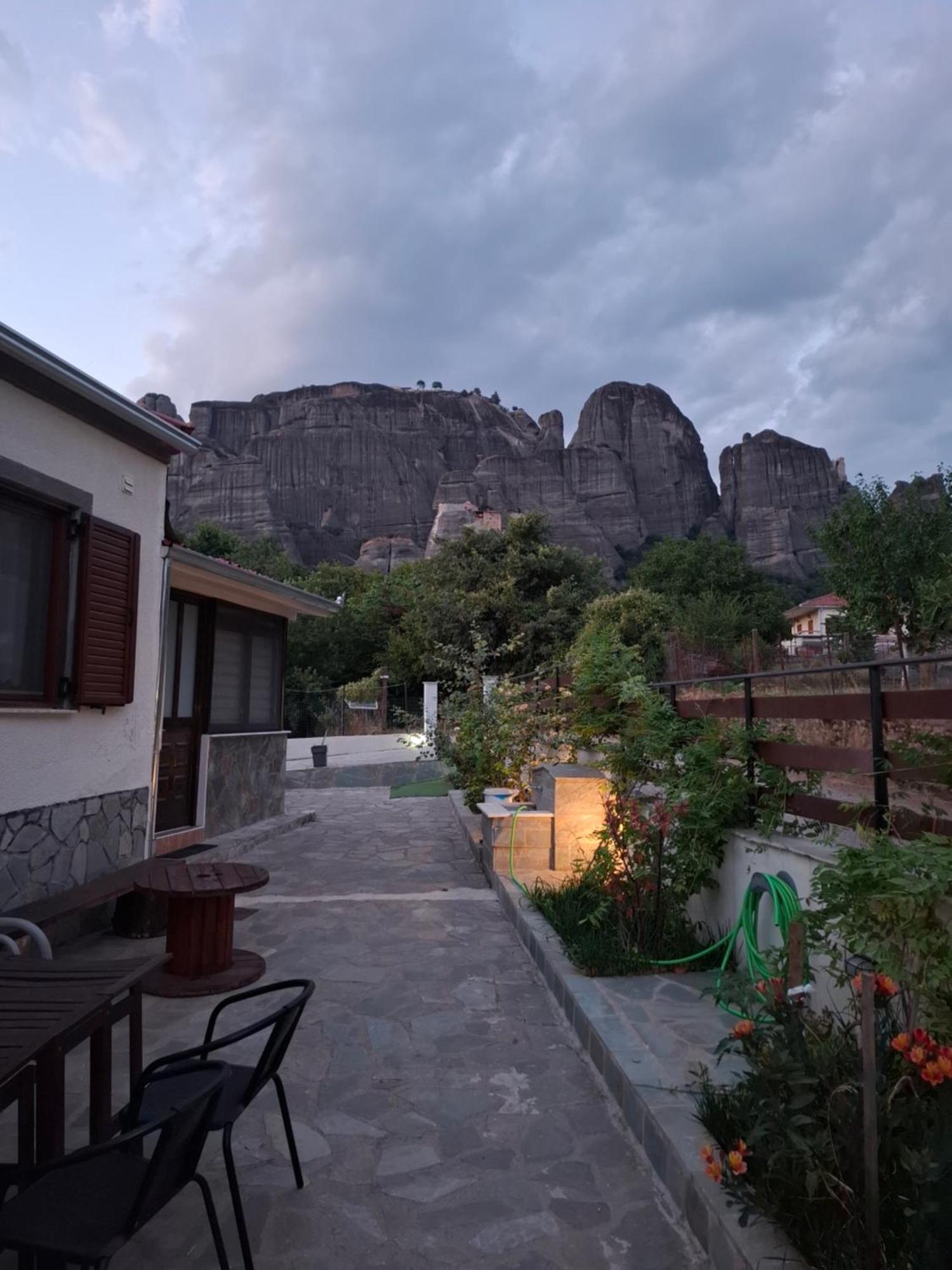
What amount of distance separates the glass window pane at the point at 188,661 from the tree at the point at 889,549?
19.6 m

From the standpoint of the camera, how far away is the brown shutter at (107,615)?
4.56 meters

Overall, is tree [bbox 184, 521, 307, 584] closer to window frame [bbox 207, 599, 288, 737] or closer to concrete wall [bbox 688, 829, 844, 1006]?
window frame [bbox 207, 599, 288, 737]

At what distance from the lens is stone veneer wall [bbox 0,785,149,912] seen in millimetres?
4039

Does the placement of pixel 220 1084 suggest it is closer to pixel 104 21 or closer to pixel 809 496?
pixel 104 21

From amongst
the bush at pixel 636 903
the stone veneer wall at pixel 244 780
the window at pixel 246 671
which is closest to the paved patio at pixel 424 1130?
the bush at pixel 636 903

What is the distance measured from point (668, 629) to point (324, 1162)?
2295cm

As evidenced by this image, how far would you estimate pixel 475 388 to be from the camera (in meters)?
83.2

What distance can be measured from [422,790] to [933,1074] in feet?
38.5

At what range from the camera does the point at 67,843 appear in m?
4.50

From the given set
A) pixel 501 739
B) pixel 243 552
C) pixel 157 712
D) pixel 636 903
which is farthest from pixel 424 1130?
pixel 243 552

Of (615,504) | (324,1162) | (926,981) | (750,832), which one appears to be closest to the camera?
(926,981)

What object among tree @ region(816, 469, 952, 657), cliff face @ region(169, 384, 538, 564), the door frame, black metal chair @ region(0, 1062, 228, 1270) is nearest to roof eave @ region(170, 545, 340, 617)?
the door frame

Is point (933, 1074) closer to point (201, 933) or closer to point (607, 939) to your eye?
point (607, 939)

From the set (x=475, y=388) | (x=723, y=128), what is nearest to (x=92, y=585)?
(x=723, y=128)
